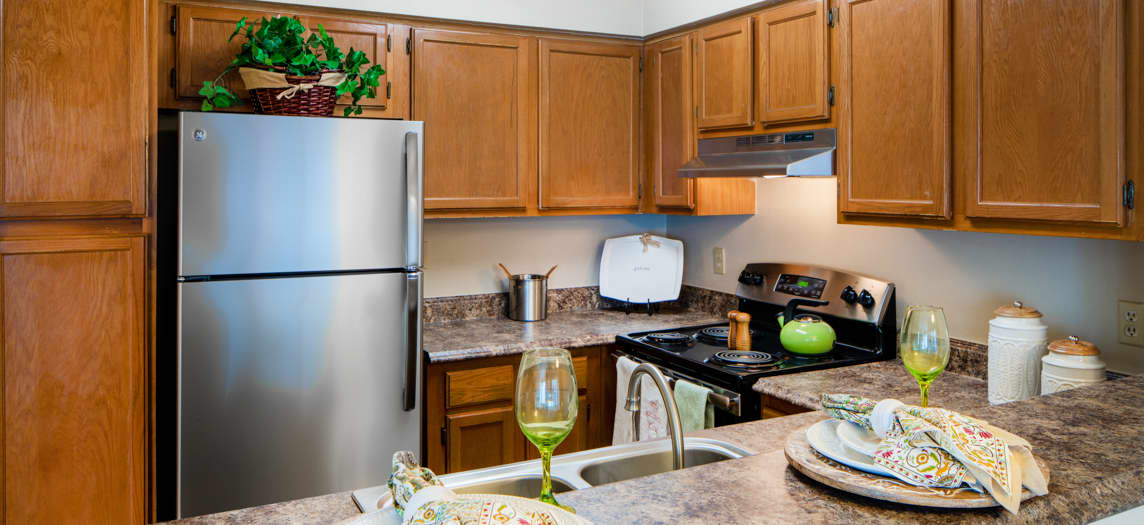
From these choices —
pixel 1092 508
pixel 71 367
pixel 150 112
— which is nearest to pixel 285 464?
pixel 71 367

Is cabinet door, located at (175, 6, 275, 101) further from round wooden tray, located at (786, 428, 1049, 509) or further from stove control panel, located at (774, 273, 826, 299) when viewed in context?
round wooden tray, located at (786, 428, 1049, 509)

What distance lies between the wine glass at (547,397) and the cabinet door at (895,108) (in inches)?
57.6

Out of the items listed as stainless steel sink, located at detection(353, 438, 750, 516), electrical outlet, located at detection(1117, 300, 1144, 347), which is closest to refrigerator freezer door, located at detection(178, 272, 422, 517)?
stainless steel sink, located at detection(353, 438, 750, 516)

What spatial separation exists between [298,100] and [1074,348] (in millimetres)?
2216

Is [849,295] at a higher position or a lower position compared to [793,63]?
lower

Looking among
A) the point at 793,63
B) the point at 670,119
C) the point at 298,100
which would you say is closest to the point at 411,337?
the point at 298,100

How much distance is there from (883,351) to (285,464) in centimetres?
189

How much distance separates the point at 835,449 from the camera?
1.16 meters

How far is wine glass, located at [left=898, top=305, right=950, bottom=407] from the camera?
1331 millimetres

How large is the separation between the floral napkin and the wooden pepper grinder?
1.88m

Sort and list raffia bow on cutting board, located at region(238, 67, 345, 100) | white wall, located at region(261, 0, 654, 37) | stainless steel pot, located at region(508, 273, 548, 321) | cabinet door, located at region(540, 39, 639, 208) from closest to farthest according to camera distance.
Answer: raffia bow on cutting board, located at region(238, 67, 345, 100)
white wall, located at region(261, 0, 654, 37)
cabinet door, located at region(540, 39, 639, 208)
stainless steel pot, located at region(508, 273, 548, 321)

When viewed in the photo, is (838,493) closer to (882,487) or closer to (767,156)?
(882,487)

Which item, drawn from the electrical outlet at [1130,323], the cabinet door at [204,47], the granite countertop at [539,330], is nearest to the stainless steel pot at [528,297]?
the granite countertop at [539,330]

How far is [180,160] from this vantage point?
7.15ft
